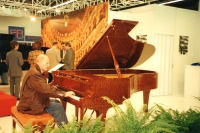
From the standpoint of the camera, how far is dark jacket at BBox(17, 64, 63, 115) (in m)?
3.12

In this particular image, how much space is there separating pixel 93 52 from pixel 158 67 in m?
4.61

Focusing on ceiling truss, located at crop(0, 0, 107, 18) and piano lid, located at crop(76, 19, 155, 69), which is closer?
piano lid, located at crop(76, 19, 155, 69)

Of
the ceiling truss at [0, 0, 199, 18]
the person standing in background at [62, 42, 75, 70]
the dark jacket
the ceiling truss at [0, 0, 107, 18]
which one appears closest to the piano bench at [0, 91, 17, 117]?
the dark jacket

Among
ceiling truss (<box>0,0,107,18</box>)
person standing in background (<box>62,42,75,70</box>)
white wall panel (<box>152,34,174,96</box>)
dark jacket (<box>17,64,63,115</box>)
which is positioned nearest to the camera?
dark jacket (<box>17,64,63,115</box>)

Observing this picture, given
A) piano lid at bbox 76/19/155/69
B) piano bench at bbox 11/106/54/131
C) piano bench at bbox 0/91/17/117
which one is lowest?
piano bench at bbox 0/91/17/117

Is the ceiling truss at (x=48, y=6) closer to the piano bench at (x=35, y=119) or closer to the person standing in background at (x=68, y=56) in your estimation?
the person standing in background at (x=68, y=56)

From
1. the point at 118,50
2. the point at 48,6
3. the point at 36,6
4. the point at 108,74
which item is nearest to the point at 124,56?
→ the point at 118,50

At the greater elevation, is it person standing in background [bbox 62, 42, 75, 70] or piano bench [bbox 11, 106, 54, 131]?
person standing in background [bbox 62, 42, 75, 70]

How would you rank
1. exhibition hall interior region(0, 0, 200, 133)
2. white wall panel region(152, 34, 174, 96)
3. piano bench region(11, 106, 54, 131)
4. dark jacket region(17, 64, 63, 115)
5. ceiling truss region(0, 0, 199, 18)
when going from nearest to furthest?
1. piano bench region(11, 106, 54, 131)
2. dark jacket region(17, 64, 63, 115)
3. exhibition hall interior region(0, 0, 200, 133)
4. white wall panel region(152, 34, 174, 96)
5. ceiling truss region(0, 0, 199, 18)

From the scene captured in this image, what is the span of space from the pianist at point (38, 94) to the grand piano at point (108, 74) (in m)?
0.23

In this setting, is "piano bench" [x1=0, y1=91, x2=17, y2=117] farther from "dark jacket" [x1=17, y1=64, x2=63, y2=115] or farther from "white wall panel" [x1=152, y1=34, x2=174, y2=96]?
"white wall panel" [x1=152, y1=34, x2=174, y2=96]

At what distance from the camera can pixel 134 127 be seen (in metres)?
1.42

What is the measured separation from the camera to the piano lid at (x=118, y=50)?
3539mm

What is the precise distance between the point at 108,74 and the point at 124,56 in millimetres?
480
